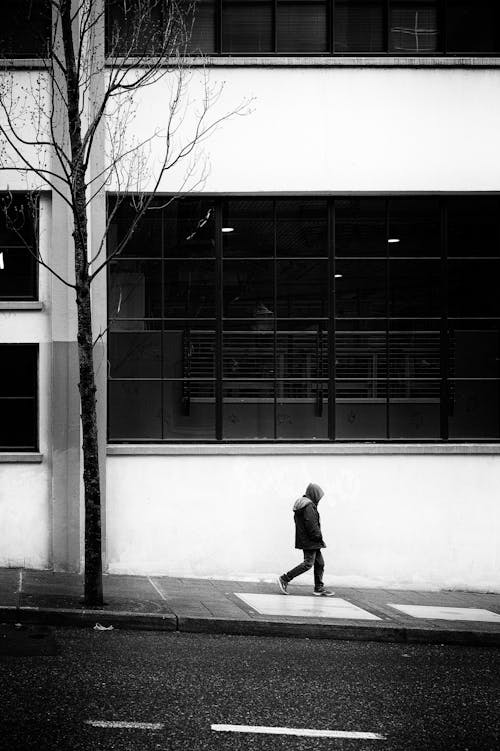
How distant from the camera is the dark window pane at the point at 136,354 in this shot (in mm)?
12773

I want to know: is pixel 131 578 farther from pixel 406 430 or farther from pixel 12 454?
pixel 406 430

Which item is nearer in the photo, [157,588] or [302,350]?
[157,588]

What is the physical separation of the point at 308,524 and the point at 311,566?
589 millimetres

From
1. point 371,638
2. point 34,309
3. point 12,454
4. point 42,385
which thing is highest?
point 34,309

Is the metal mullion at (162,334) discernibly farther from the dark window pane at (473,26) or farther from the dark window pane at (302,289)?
the dark window pane at (473,26)

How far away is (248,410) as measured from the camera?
12992mm

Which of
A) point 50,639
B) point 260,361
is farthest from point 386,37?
point 50,639

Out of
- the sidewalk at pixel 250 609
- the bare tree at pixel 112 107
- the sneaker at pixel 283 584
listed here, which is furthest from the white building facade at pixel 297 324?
the sneaker at pixel 283 584

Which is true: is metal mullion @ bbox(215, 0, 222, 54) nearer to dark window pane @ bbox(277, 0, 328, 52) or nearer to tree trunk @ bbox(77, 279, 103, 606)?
dark window pane @ bbox(277, 0, 328, 52)

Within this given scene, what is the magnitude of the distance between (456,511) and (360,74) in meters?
7.09

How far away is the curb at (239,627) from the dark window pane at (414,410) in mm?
4071

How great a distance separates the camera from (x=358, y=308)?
43.0ft

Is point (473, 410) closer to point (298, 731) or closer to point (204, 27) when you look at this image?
point (204, 27)

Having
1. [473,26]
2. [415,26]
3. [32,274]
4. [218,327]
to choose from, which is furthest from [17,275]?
[473,26]
